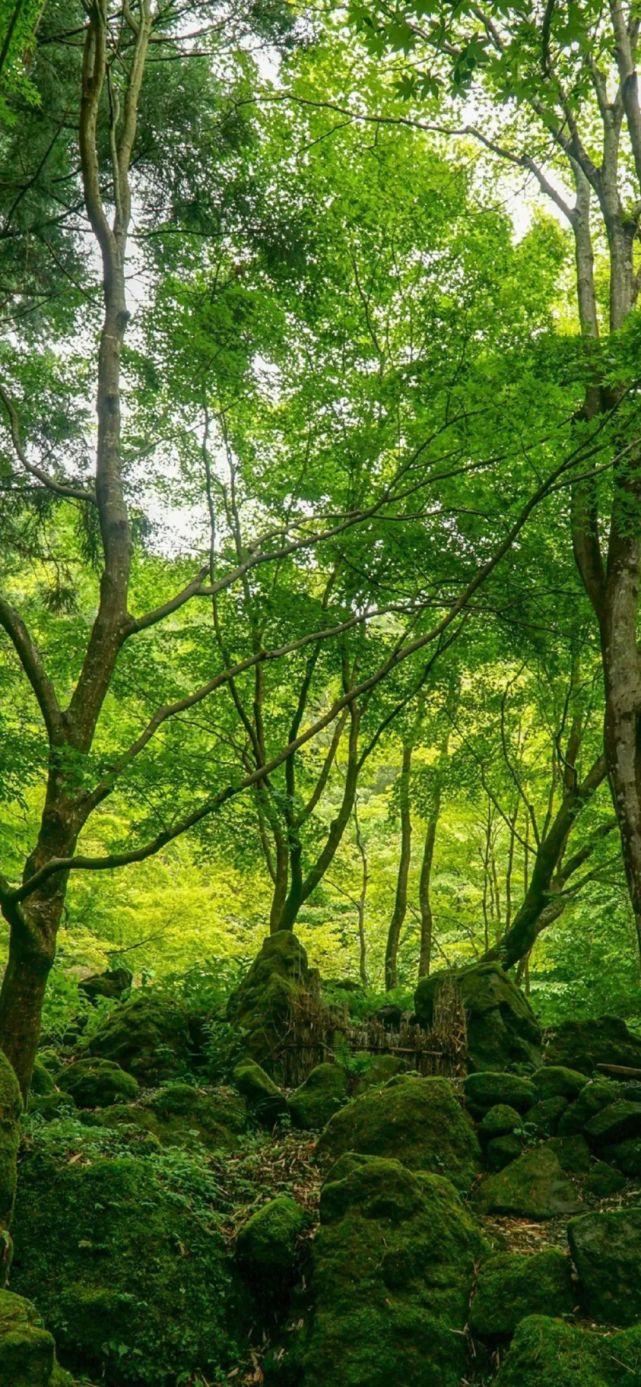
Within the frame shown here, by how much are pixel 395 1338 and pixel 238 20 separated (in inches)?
386

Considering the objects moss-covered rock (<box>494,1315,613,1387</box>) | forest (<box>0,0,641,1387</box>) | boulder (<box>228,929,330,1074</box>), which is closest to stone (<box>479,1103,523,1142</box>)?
forest (<box>0,0,641,1387</box>)

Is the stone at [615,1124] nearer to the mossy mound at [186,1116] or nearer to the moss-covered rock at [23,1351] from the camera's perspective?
the mossy mound at [186,1116]

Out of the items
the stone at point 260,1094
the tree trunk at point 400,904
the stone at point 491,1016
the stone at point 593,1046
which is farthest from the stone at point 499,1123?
the tree trunk at point 400,904

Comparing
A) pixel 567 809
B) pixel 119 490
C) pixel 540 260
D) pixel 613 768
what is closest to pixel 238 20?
pixel 540 260

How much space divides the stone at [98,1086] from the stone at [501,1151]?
2.58 meters

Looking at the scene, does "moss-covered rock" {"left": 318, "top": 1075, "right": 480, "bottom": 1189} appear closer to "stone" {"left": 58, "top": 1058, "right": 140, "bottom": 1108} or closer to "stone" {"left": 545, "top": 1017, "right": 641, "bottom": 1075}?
"stone" {"left": 545, "top": 1017, "right": 641, "bottom": 1075}

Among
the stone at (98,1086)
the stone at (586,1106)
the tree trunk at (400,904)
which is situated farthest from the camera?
the tree trunk at (400,904)

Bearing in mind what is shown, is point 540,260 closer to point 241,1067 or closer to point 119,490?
point 119,490

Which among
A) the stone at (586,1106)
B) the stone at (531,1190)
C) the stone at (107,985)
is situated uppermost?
the stone at (107,985)

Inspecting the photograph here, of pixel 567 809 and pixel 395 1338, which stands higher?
pixel 567 809

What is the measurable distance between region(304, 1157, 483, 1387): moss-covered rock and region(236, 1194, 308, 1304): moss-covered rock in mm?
178

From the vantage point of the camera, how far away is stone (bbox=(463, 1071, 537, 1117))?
6.34m

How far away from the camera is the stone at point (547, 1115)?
609 cm

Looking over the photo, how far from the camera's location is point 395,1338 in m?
3.98
